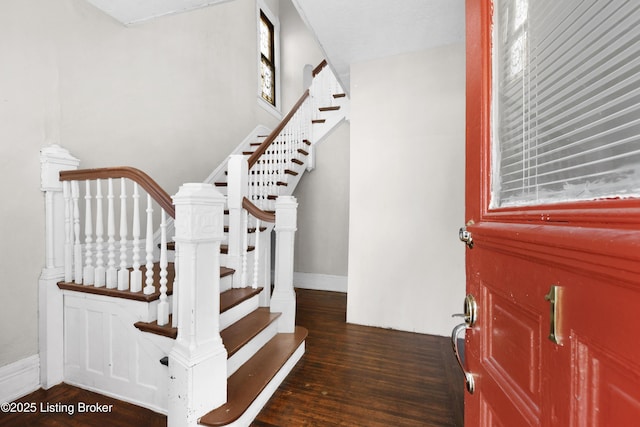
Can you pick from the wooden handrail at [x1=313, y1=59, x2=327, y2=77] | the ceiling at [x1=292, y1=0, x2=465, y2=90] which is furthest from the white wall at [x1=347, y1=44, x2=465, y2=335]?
the wooden handrail at [x1=313, y1=59, x2=327, y2=77]

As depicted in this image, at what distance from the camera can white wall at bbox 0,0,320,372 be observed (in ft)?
5.77

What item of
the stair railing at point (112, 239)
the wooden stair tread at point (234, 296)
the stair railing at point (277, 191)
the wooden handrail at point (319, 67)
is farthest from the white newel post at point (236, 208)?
the wooden handrail at point (319, 67)

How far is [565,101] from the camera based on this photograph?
0.47 metres

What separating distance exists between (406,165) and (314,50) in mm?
3659

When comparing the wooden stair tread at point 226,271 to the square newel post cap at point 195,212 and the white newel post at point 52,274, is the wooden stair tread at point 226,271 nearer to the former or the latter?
the square newel post cap at point 195,212

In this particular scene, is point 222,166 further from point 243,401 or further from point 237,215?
point 243,401

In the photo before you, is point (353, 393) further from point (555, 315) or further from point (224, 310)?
point (555, 315)

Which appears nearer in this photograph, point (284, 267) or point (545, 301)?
point (545, 301)

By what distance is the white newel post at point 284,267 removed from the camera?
7.79 ft

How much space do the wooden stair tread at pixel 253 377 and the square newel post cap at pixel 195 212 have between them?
0.88 meters

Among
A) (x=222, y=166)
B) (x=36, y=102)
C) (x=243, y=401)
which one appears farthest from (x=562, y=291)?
(x=222, y=166)

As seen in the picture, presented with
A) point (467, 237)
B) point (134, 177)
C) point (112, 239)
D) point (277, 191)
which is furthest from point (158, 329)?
point (277, 191)

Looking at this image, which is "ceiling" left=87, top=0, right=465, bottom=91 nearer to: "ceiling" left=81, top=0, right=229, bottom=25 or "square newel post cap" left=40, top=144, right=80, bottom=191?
"ceiling" left=81, top=0, right=229, bottom=25

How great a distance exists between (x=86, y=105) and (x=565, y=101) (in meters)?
2.87
